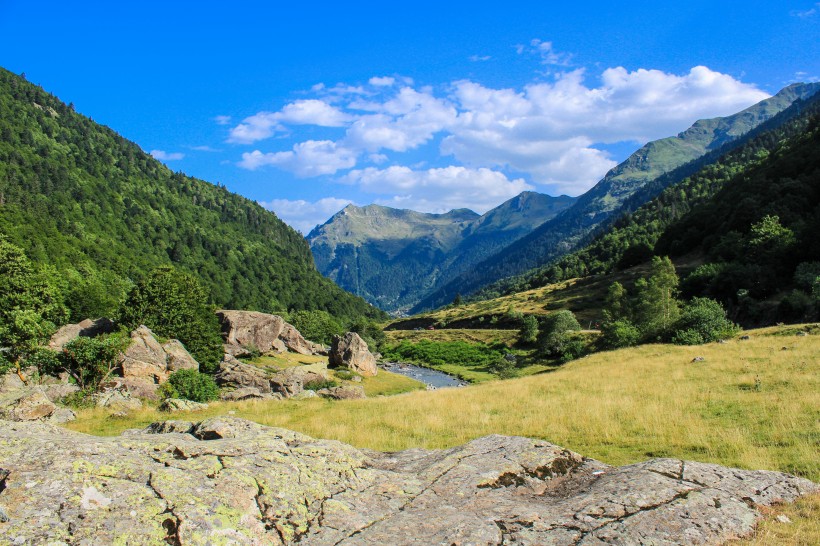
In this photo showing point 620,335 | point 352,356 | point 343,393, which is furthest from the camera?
point 352,356

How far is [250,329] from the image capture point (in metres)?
89.1

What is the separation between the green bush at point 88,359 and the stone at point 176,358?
35.3ft

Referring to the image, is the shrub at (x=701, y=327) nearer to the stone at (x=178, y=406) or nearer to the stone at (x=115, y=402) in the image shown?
the stone at (x=178, y=406)

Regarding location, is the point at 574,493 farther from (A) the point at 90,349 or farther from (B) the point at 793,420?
(A) the point at 90,349

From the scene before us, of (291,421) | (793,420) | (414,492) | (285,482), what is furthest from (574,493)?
(291,421)

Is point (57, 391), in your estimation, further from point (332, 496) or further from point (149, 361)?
point (332, 496)

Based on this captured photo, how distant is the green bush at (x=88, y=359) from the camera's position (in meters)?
32.5

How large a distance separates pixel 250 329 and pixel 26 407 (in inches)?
2811

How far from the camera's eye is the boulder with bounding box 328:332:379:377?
77.9 m

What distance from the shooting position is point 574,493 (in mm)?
8102

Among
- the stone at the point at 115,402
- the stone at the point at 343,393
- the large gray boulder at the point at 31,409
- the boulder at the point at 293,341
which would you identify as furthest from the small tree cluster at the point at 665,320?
the boulder at the point at 293,341

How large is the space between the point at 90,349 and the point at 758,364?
43.5 meters

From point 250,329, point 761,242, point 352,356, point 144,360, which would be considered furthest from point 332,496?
point 761,242

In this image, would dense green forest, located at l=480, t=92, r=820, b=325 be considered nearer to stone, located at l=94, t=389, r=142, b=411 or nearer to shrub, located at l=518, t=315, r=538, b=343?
shrub, located at l=518, t=315, r=538, b=343
